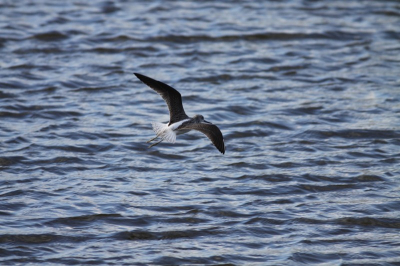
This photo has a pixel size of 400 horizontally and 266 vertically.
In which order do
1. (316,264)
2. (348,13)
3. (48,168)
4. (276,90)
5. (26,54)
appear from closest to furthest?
(316,264)
(48,168)
(276,90)
(26,54)
(348,13)

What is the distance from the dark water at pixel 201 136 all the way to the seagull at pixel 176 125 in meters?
0.62

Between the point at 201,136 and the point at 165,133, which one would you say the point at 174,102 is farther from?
the point at 201,136

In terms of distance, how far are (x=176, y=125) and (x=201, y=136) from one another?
6.48 ft

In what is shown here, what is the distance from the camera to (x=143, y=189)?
7656mm

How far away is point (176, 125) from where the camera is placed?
7.66 meters

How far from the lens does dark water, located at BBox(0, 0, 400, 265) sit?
21.6 ft

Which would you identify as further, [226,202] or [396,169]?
[396,169]

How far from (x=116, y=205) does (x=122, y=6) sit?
850 centimetres

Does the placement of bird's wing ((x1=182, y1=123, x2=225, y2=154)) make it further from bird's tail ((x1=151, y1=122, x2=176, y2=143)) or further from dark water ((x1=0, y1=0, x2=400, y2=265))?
dark water ((x1=0, y1=0, x2=400, y2=265))

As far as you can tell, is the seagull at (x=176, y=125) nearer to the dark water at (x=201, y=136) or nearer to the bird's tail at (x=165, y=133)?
the bird's tail at (x=165, y=133)

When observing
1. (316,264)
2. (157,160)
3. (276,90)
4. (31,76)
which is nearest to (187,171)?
(157,160)

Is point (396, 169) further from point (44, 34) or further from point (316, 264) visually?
point (44, 34)

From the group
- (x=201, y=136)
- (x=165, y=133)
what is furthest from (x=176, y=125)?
(x=201, y=136)

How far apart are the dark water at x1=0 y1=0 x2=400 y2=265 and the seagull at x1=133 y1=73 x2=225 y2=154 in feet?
2.03
